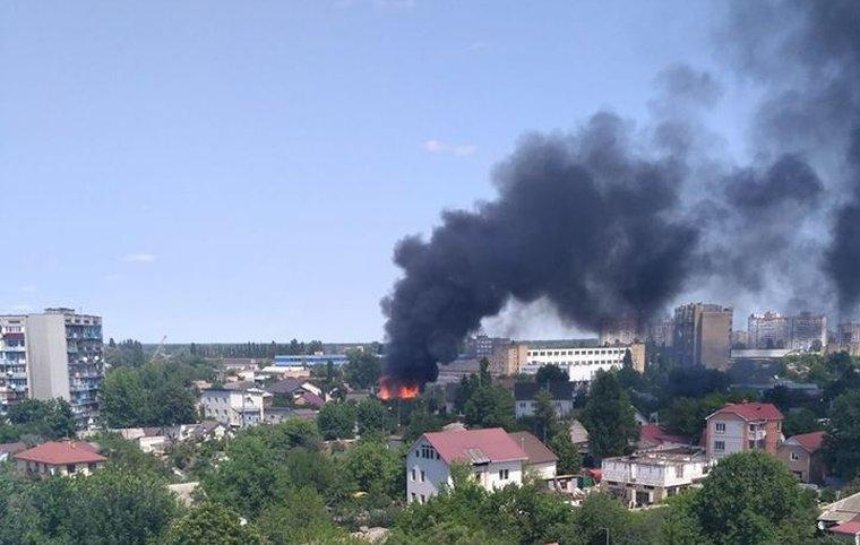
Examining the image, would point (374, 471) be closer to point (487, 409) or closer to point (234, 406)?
point (487, 409)

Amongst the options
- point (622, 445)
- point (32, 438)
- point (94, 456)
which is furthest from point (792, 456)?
point (32, 438)

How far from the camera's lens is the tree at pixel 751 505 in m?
11.0

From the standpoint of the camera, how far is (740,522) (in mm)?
11047

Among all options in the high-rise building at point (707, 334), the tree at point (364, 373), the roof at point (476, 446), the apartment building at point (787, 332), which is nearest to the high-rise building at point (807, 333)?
the apartment building at point (787, 332)

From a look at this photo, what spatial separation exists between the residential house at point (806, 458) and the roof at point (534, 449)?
480 centimetres

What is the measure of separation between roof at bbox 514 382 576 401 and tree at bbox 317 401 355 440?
6168 mm

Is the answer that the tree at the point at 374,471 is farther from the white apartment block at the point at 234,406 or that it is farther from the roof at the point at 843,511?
the white apartment block at the point at 234,406

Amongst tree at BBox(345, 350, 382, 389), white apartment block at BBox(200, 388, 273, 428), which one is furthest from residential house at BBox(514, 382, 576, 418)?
tree at BBox(345, 350, 382, 389)

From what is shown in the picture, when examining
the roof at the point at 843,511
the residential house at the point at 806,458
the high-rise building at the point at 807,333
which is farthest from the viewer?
the high-rise building at the point at 807,333

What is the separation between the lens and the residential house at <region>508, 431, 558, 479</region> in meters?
17.1

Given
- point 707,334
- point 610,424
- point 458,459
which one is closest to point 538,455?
point 610,424

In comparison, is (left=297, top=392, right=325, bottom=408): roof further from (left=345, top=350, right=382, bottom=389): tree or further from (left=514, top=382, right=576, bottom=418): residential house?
(left=514, top=382, right=576, bottom=418): residential house

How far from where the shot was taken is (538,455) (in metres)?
17.3

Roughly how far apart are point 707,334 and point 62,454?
3670 centimetres
